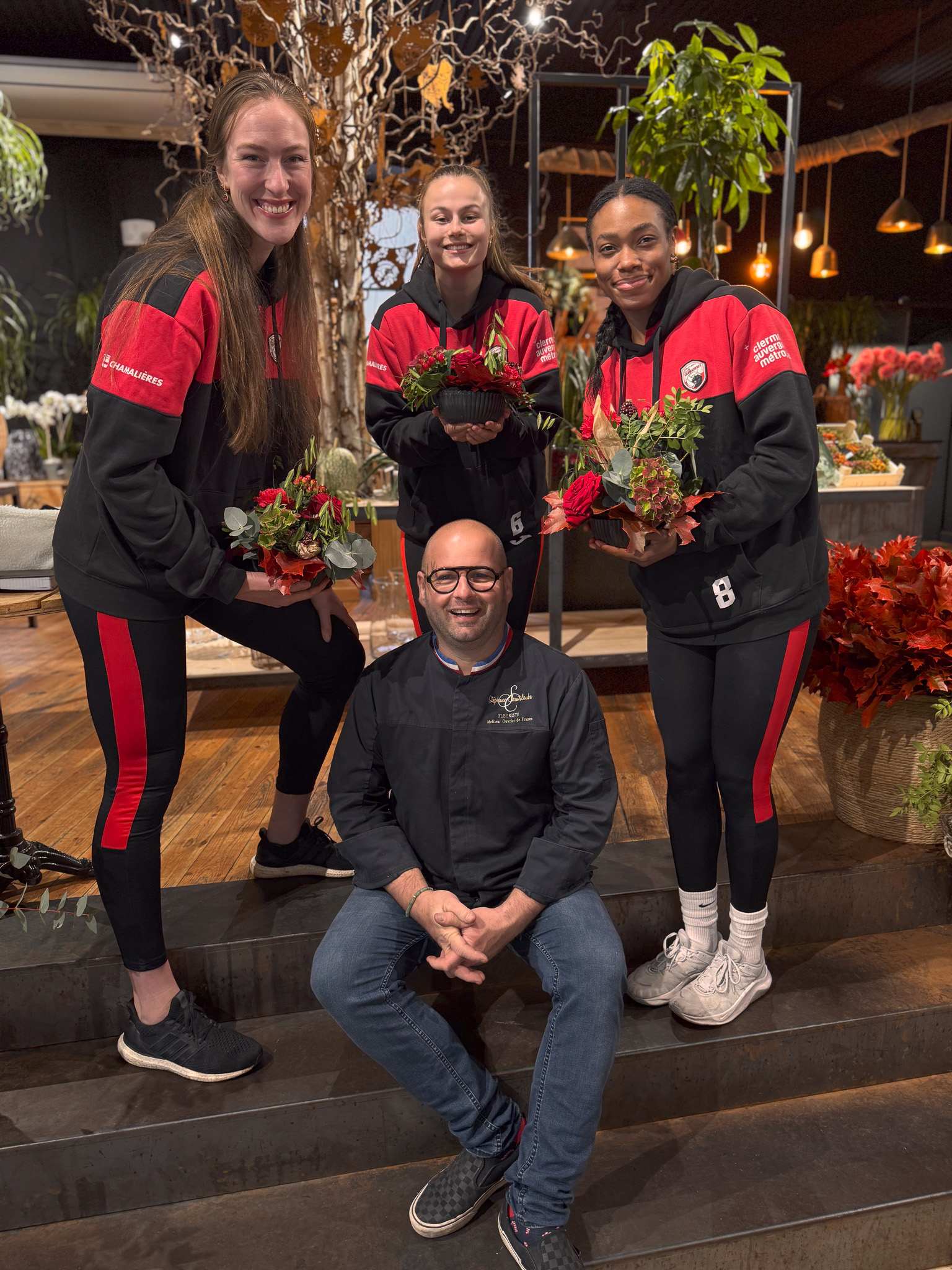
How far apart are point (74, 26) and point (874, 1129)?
324 inches

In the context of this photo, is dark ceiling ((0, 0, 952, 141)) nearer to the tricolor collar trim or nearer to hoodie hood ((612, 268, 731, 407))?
hoodie hood ((612, 268, 731, 407))

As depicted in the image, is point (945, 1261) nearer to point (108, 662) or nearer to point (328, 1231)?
point (328, 1231)

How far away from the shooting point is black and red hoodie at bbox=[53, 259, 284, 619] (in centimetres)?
146

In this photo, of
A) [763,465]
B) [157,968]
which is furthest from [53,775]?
[763,465]

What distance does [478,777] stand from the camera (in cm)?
165

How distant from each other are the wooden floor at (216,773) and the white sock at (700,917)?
569 mm

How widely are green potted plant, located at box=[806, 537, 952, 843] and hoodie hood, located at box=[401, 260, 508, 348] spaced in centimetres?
113

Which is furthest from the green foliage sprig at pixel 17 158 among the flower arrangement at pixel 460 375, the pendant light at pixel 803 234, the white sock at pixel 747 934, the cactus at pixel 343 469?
the white sock at pixel 747 934

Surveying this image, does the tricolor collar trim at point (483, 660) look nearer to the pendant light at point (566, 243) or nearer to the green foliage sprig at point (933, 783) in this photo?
the green foliage sprig at point (933, 783)

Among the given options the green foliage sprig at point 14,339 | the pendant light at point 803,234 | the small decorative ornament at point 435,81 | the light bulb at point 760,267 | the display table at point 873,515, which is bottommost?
the display table at point 873,515

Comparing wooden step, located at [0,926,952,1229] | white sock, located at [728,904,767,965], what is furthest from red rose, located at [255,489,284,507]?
white sock, located at [728,904,767,965]

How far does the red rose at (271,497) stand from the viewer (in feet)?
5.39

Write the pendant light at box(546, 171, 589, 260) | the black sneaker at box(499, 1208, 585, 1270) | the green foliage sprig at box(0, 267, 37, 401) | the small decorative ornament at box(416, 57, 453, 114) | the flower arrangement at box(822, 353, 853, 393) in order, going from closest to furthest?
the black sneaker at box(499, 1208, 585, 1270) → the small decorative ornament at box(416, 57, 453, 114) → the flower arrangement at box(822, 353, 853, 393) → the green foliage sprig at box(0, 267, 37, 401) → the pendant light at box(546, 171, 589, 260)

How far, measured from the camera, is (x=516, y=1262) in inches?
58.4
